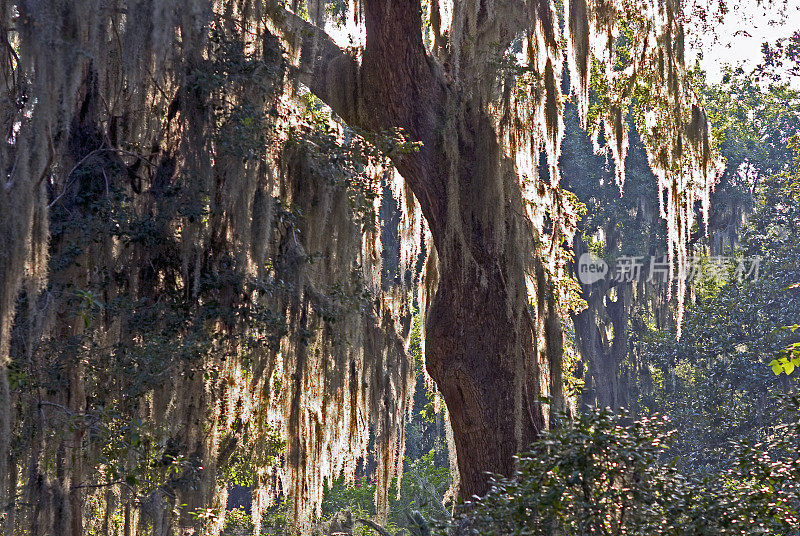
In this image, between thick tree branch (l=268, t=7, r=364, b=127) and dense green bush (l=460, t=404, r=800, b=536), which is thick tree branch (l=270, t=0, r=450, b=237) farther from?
dense green bush (l=460, t=404, r=800, b=536)

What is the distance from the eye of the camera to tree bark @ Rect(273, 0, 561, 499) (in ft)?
17.3

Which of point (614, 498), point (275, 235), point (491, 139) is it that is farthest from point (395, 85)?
point (614, 498)

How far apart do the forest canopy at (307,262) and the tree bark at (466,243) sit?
0.7 inches

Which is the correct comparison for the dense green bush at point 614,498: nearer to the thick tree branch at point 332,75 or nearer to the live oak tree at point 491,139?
the live oak tree at point 491,139

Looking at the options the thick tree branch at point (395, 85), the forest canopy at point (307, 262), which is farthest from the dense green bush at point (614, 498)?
the thick tree branch at point (395, 85)

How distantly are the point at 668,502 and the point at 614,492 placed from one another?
246 millimetres

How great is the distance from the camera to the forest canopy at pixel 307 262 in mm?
3518

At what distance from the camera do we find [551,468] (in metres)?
3.47

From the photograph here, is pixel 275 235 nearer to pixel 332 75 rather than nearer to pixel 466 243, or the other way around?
pixel 466 243

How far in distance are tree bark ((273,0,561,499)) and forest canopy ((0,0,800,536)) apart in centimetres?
2

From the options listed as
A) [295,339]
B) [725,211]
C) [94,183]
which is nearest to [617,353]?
[725,211]

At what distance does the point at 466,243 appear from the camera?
17.8ft

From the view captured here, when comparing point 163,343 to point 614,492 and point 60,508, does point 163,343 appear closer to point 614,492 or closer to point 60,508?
point 60,508

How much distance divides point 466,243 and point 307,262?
1031 mm
